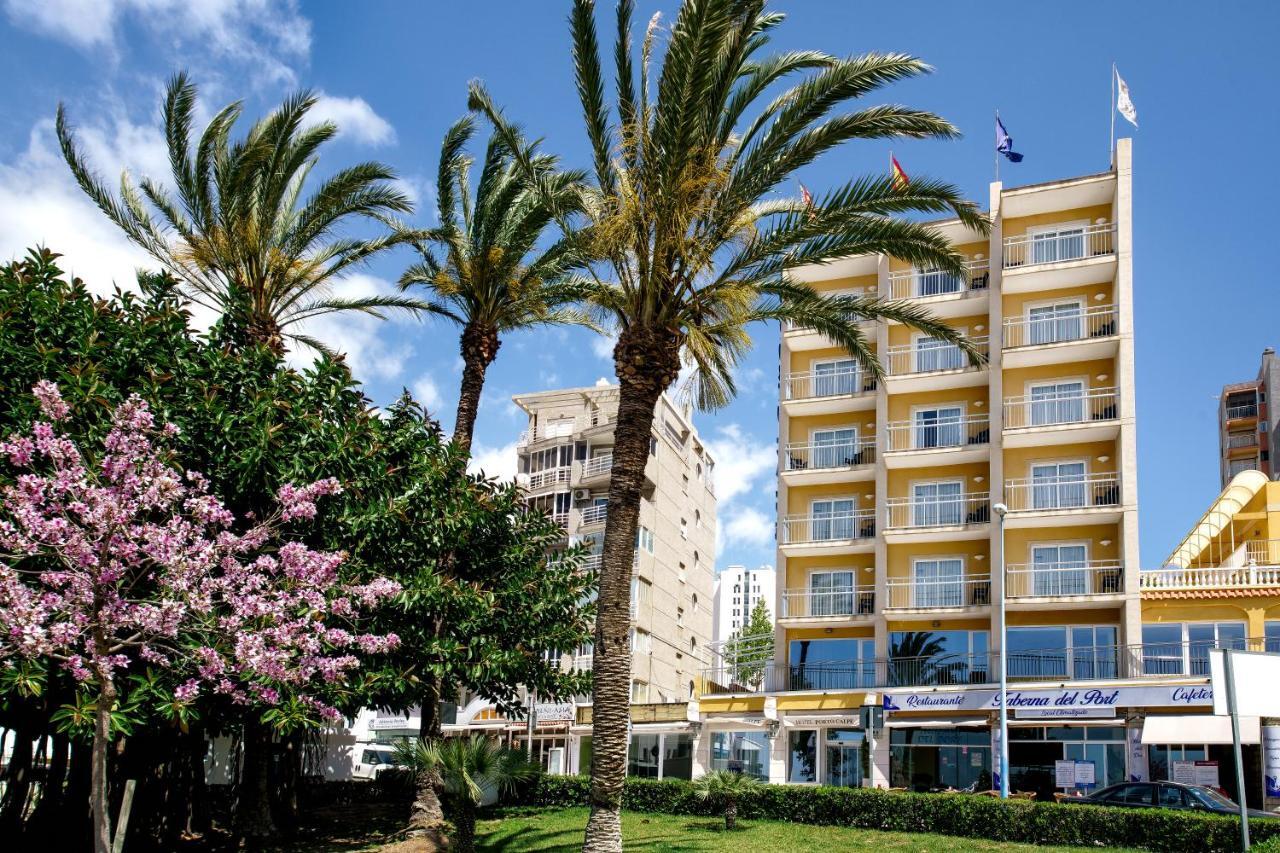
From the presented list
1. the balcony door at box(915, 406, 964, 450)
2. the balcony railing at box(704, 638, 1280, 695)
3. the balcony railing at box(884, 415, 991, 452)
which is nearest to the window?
the balcony railing at box(704, 638, 1280, 695)

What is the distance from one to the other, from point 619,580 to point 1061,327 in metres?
24.7

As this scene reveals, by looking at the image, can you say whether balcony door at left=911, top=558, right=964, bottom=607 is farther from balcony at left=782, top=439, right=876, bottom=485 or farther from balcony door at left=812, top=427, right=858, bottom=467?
balcony door at left=812, top=427, right=858, bottom=467

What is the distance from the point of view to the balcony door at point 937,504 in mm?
38375

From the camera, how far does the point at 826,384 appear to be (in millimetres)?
41469

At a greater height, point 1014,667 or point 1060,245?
point 1060,245

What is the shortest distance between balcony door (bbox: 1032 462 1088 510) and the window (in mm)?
11749

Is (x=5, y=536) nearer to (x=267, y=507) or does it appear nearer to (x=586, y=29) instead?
(x=267, y=507)

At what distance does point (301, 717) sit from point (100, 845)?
11.6ft

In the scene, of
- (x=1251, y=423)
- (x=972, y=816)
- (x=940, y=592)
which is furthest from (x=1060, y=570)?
(x=1251, y=423)

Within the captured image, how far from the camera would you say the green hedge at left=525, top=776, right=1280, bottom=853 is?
1953 cm

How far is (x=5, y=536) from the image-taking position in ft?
42.2

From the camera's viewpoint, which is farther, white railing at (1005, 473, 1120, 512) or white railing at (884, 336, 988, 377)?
white railing at (884, 336, 988, 377)

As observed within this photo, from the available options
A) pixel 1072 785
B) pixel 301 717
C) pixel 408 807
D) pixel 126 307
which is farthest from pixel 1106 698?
pixel 126 307

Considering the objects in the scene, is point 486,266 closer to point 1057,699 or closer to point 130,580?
point 130,580
